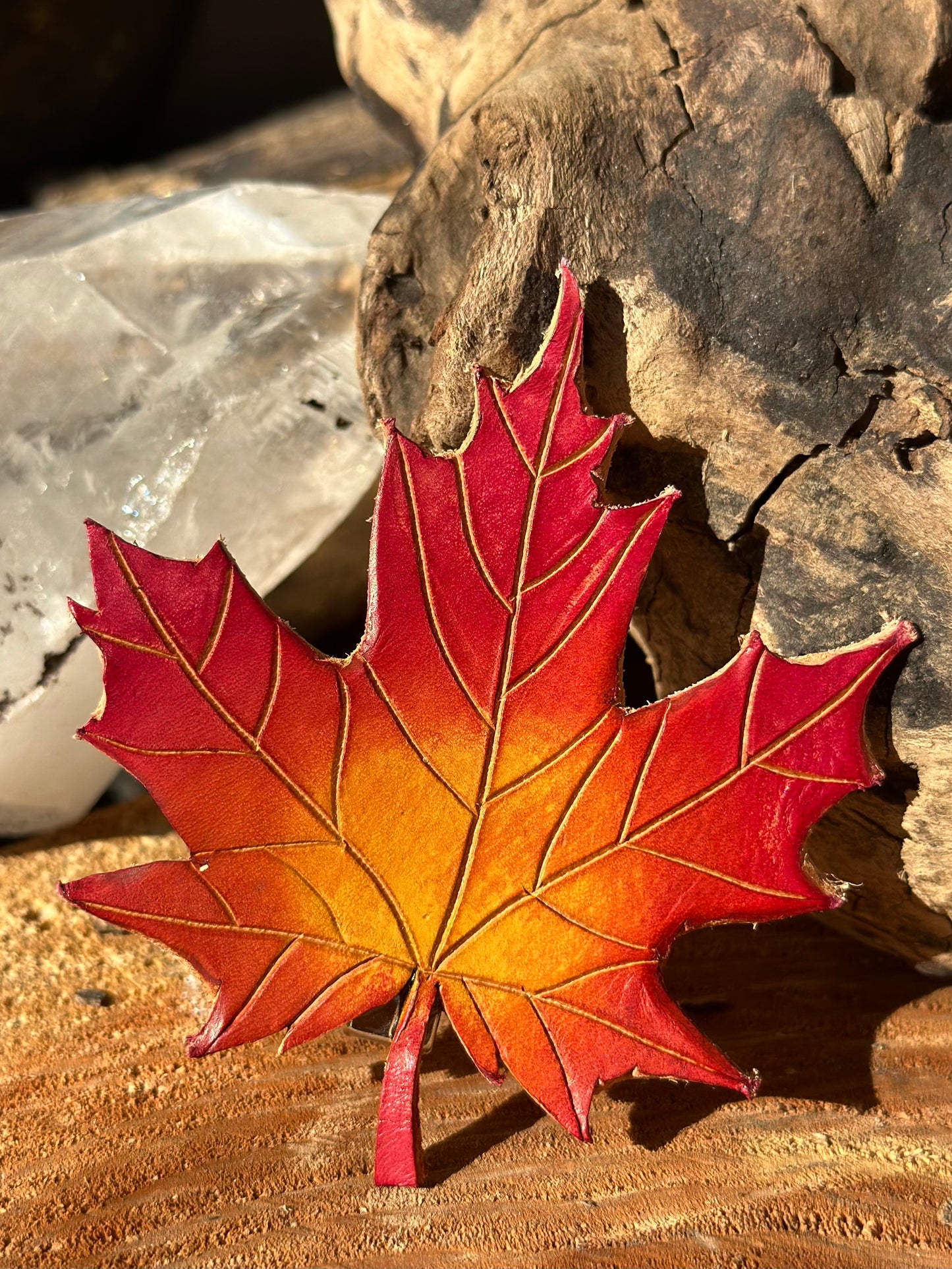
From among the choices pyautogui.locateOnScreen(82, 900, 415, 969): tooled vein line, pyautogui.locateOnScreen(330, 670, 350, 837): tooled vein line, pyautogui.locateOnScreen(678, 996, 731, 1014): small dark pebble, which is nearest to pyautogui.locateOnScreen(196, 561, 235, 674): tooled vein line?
pyautogui.locateOnScreen(330, 670, 350, 837): tooled vein line

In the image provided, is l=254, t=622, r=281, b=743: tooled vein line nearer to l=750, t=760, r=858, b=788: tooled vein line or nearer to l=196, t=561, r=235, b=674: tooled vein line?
l=196, t=561, r=235, b=674: tooled vein line

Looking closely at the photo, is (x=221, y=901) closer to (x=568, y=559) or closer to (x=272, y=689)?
(x=272, y=689)

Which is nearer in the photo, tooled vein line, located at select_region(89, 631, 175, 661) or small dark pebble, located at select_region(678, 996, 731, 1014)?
tooled vein line, located at select_region(89, 631, 175, 661)

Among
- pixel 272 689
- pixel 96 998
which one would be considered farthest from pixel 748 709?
pixel 96 998

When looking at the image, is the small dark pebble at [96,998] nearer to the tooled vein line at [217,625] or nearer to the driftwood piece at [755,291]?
the tooled vein line at [217,625]

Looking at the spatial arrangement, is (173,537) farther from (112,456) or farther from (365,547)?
(365,547)

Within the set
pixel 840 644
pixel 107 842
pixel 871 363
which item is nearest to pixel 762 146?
pixel 871 363
